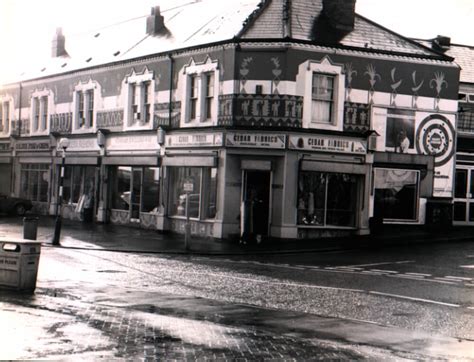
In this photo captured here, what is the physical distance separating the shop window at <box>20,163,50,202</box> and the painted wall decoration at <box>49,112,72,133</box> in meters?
2.57

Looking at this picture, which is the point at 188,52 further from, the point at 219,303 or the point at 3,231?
the point at 219,303

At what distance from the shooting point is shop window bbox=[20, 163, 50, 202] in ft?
128

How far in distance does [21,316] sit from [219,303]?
3.62 meters

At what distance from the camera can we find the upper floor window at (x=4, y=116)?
42812mm

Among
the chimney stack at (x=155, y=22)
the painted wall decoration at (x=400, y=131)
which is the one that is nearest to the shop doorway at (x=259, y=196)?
the painted wall decoration at (x=400, y=131)

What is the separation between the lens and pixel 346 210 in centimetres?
2689

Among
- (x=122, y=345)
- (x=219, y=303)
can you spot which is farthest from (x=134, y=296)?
(x=122, y=345)

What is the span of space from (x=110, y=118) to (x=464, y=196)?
57.2 ft

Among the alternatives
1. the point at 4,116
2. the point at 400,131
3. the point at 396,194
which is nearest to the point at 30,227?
the point at 396,194

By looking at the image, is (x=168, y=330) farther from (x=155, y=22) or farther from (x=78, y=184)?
(x=78, y=184)

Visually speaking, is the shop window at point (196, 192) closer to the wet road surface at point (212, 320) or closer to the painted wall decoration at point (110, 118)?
the painted wall decoration at point (110, 118)

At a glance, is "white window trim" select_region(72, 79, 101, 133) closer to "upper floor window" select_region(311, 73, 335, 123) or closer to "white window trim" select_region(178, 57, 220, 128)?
"white window trim" select_region(178, 57, 220, 128)

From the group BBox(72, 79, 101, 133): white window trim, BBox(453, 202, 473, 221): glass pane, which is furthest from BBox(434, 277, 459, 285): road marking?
BBox(72, 79, 101, 133): white window trim

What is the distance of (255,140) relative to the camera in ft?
83.1
